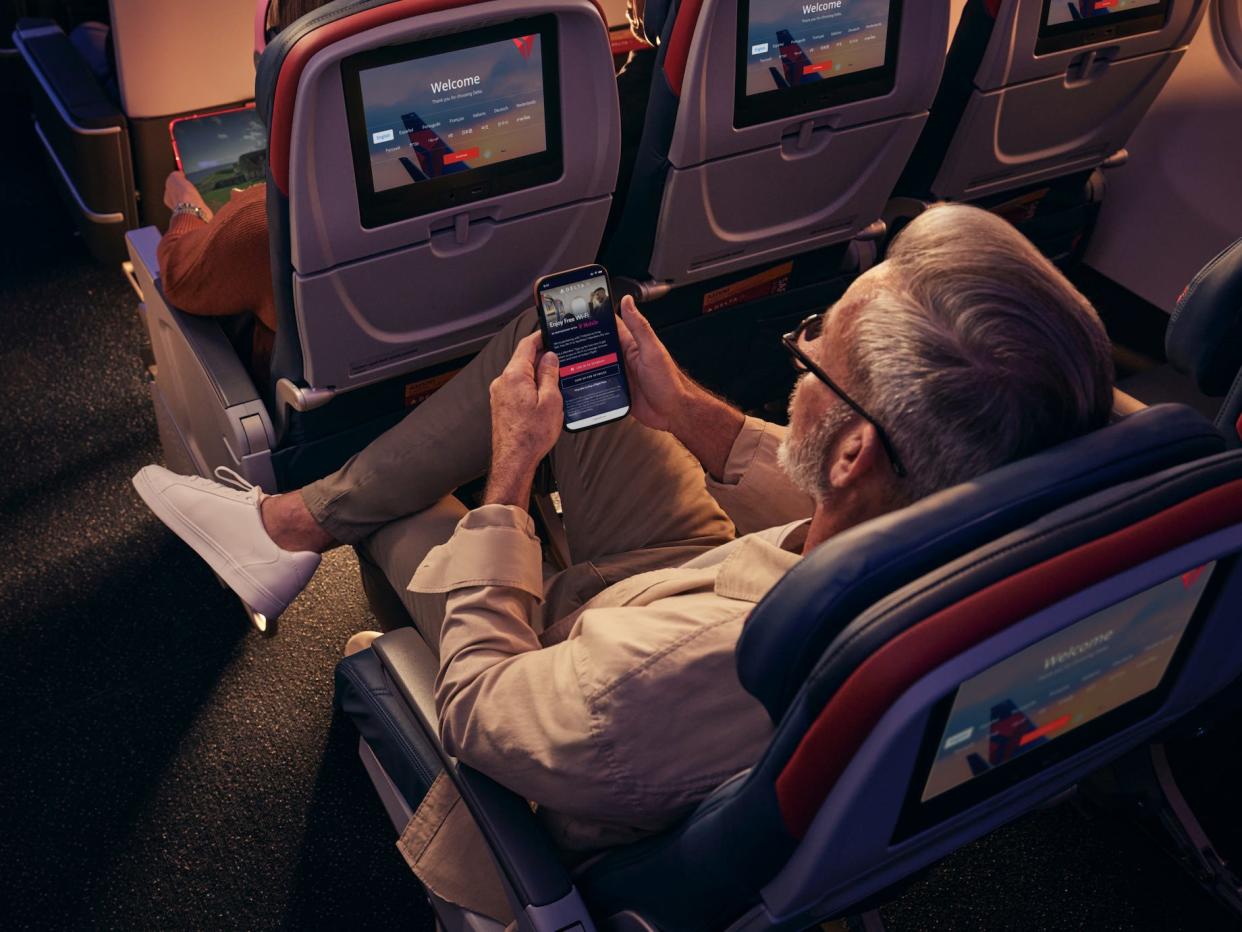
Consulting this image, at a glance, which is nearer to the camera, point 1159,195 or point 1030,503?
point 1030,503

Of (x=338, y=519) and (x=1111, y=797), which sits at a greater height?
(x=338, y=519)

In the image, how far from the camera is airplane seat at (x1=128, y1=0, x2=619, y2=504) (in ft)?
5.50

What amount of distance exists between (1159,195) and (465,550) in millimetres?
2634

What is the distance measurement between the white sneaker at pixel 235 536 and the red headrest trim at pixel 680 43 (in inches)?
40.1

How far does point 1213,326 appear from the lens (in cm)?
179

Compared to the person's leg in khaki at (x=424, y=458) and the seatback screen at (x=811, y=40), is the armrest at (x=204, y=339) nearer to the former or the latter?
the person's leg in khaki at (x=424, y=458)

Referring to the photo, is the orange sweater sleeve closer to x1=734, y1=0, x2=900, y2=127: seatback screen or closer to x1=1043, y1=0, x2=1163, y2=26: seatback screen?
x1=734, y1=0, x2=900, y2=127: seatback screen

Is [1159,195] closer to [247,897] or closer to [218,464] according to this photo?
[218,464]

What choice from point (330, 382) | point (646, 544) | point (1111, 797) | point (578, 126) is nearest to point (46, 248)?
point (330, 382)

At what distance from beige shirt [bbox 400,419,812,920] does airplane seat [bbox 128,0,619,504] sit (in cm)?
55

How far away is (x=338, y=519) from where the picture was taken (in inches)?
80.1

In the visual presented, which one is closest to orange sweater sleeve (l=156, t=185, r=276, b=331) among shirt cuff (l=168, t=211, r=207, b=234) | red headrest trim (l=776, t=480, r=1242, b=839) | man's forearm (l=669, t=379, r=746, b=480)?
shirt cuff (l=168, t=211, r=207, b=234)

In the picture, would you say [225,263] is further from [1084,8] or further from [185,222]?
[1084,8]

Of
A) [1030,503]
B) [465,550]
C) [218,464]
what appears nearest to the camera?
[1030,503]
